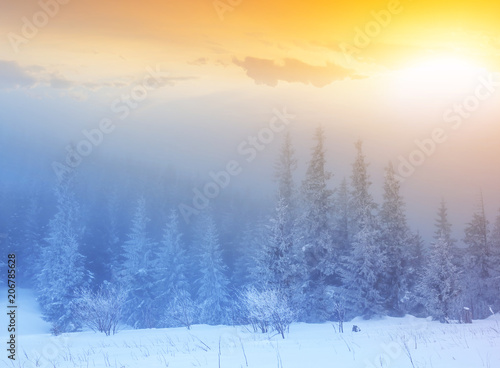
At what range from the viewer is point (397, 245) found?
4441 cm

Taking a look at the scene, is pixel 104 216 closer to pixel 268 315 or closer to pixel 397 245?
pixel 397 245

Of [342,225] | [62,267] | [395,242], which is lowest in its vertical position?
[62,267]

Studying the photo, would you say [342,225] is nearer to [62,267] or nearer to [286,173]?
[286,173]

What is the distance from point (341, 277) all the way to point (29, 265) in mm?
44181

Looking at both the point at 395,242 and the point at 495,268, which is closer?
the point at 395,242

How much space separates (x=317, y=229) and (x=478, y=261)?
2140 cm

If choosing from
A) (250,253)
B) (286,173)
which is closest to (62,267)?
(250,253)

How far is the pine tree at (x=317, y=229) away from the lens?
4209cm

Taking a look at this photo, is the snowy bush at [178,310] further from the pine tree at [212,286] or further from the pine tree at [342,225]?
the pine tree at [342,225]

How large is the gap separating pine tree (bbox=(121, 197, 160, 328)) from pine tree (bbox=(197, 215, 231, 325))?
5.74 meters

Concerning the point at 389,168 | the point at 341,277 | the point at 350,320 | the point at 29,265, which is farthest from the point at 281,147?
the point at 29,265

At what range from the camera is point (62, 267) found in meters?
51.8

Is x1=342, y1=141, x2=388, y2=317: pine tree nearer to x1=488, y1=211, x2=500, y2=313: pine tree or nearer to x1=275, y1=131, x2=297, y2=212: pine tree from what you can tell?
x1=275, y1=131, x2=297, y2=212: pine tree

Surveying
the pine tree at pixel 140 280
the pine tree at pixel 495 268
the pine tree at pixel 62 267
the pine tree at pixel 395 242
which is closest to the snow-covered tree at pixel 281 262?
the pine tree at pixel 395 242
